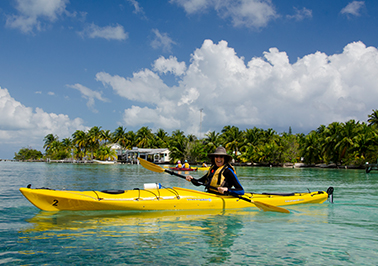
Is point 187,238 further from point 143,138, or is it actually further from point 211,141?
point 143,138

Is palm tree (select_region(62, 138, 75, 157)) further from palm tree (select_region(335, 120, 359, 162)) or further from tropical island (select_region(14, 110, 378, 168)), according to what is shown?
palm tree (select_region(335, 120, 359, 162))

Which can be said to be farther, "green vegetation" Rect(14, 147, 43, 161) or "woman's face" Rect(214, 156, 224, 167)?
"green vegetation" Rect(14, 147, 43, 161)

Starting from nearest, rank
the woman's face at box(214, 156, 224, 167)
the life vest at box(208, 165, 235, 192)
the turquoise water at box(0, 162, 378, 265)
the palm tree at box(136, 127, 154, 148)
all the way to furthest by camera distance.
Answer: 1. the turquoise water at box(0, 162, 378, 265)
2. the woman's face at box(214, 156, 224, 167)
3. the life vest at box(208, 165, 235, 192)
4. the palm tree at box(136, 127, 154, 148)

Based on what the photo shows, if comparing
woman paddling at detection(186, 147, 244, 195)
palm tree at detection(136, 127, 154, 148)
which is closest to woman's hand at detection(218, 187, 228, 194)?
woman paddling at detection(186, 147, 244, 195)

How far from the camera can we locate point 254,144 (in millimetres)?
55875

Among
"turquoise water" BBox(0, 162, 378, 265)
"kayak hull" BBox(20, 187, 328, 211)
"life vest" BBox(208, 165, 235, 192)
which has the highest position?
"life vest" BBox(208, 165, 235, 192)

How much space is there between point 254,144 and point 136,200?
51039 millimetres

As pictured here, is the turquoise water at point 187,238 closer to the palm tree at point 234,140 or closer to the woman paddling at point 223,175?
the woman paddling at point 223,175

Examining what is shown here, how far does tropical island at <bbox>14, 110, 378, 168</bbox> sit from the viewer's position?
4094 centimetres

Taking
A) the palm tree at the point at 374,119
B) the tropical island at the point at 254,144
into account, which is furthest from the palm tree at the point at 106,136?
the palm tree at the point at 374,119

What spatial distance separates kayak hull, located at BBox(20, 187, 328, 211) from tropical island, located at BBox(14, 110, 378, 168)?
38.8 metres

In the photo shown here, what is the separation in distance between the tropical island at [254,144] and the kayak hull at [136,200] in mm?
38776

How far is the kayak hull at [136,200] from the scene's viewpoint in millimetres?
6441

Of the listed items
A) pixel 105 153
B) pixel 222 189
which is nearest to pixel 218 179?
pixel 222 189
